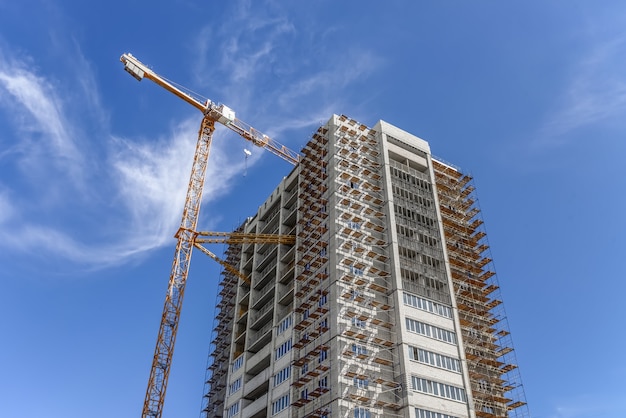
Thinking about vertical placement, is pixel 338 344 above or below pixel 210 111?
below

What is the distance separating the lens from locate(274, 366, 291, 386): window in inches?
3172

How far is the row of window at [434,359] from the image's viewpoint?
243ft

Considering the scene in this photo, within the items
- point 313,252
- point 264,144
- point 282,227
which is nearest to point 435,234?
point 313,252

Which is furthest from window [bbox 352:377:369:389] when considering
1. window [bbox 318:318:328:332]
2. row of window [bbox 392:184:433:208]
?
row of window [bbox 392:184:433:208]

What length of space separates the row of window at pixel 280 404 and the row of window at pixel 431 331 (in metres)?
18.4

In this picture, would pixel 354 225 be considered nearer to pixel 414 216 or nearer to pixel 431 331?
pixel 414 216

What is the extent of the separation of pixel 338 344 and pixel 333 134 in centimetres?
3671

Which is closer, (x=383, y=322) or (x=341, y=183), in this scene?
(x=383, y=322)

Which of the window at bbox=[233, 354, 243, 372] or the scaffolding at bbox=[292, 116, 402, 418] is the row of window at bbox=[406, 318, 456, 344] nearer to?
the scaffolding at bbox=[292, 116, 402, 418]

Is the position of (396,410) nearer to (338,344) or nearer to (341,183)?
(338,344)

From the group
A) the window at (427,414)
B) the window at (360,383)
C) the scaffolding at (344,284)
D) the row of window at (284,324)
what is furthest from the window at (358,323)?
the row of window at (284,324)

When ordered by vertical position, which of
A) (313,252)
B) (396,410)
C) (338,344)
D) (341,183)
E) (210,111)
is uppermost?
(210,111)

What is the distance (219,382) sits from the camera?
104m

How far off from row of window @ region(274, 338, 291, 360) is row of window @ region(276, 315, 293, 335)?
238cm
